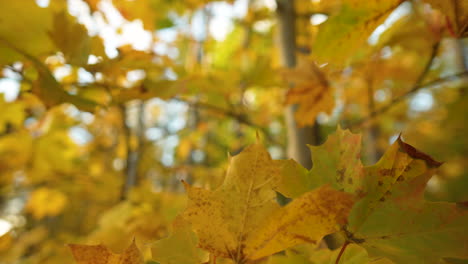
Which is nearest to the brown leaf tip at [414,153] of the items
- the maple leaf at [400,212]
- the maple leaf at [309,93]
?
the maple leaf at [400,212]

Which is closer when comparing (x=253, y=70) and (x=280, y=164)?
(x=280, y=164)

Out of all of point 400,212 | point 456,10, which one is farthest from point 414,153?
point 456,10

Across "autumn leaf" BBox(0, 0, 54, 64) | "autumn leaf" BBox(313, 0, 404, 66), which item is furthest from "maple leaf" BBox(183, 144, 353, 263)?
"autumn leaf" BBox(0, 0, 54, 64)

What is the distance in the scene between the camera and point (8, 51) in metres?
0.43

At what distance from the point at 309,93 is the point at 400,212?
1.37 feet

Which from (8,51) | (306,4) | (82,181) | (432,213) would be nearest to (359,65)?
(306,4)

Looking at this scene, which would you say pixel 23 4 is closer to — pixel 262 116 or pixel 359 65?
pixel 359 65

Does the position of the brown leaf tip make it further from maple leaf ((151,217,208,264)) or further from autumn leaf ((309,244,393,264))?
maple leaf ((151,217,208,264))

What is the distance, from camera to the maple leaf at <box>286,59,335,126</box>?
2.18ft

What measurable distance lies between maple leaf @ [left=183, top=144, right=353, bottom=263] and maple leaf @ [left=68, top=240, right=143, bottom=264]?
6 cm

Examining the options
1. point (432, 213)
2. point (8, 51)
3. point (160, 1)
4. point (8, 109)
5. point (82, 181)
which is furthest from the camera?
point (82, 181)

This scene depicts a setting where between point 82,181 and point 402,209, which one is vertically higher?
point 402,209

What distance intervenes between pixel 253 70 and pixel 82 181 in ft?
3.39

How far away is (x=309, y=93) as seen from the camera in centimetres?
68
